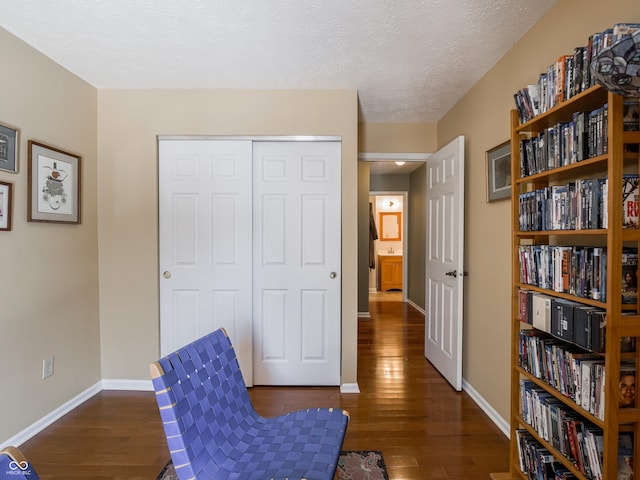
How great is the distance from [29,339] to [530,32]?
3577 mm

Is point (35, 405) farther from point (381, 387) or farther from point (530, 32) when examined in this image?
point (530, 32)

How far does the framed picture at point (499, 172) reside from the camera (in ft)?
7.11

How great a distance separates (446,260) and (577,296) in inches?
63.0

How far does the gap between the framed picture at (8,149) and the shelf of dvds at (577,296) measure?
9.27ft

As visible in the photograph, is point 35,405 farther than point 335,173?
No

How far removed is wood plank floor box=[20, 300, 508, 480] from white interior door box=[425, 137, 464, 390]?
25cm

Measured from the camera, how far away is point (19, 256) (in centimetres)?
204

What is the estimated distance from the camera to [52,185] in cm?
229

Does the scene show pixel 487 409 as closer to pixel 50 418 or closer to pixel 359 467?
pixel 359 467

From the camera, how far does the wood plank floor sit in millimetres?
1845

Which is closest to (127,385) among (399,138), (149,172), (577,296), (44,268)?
(44,268)

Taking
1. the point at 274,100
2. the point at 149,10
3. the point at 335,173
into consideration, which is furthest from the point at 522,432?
the point at 149,10

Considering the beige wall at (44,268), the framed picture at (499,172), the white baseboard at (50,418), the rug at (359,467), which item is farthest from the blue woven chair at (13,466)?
the framed picture at (499,172)

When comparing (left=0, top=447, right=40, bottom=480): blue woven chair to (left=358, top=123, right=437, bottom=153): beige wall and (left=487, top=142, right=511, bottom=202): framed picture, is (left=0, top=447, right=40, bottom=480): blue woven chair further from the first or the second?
(left=358, top=123, right=437, bottom=153): beige wall
